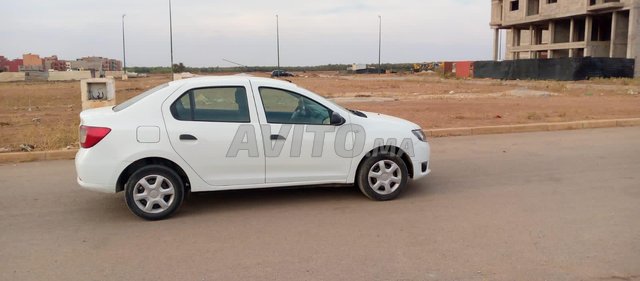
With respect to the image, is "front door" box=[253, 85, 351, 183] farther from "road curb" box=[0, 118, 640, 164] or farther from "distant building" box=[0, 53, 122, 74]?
"distant building" box=[0, 53, 122, 74]

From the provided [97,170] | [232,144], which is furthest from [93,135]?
[232,144]

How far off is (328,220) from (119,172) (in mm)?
2209

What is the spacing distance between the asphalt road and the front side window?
39.1 inches

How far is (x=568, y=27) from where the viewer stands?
199 ft

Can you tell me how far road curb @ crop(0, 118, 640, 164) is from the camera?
8938 mm

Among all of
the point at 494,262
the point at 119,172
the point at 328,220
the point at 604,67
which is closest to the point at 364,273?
the point at 494,262

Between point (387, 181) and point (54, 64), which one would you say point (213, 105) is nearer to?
point (387, 181)

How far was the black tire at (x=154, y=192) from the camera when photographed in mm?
5473

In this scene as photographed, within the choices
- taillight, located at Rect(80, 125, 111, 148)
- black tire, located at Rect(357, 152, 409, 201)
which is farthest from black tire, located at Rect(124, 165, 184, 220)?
black tire, located at Rect(357, 152, 409, 201)

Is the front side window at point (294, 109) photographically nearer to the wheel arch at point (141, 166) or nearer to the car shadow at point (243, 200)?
the car shadow at point (243, 200)

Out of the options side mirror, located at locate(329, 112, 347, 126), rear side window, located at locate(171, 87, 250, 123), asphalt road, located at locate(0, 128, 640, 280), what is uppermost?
rear side window, located at locate(171, 87, 250, 123)

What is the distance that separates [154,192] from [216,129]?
36.0 inches

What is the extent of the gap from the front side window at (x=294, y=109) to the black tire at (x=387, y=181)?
0.71m

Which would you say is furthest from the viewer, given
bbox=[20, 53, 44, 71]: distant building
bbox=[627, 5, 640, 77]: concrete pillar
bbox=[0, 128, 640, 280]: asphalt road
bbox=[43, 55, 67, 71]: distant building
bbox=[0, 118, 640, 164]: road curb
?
bbox=[20, 53, 44, 71]: distant building
